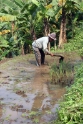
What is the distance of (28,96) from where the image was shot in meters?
6.77

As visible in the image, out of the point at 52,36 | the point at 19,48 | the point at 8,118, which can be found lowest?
the point at 19,48

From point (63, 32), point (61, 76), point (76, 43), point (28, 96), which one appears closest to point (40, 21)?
point (63, 32)

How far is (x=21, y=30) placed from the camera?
1664 centimetres

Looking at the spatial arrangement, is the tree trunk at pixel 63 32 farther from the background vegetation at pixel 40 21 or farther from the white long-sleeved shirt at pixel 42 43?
the white long-sleeved shirt at pixel 42 43

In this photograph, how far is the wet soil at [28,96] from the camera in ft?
17.3

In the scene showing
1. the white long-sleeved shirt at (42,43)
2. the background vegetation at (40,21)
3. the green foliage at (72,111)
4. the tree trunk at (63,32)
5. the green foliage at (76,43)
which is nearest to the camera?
the green foliage at (72,111)

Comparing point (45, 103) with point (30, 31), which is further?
point (30, 31)

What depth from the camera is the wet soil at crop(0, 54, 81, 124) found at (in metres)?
5.27

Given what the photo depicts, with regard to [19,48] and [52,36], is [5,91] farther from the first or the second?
[19,48]

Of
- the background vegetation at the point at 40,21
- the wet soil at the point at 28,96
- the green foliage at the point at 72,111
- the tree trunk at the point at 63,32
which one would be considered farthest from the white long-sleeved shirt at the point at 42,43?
the tree trunk at the point at 63,32

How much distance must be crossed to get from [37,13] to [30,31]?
1389 mm

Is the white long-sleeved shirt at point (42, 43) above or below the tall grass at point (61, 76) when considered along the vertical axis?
above

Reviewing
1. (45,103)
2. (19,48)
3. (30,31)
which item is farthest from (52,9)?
(45,103)

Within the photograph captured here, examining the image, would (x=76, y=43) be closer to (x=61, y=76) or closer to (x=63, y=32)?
(x=63, y=32)
